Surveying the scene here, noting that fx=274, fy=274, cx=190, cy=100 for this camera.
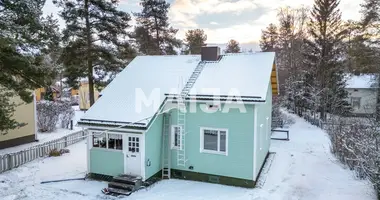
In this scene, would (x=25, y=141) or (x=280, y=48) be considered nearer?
(x=25, y=141)

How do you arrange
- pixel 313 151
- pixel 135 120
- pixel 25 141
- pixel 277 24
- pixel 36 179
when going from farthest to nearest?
pixel 277 24, pixel 25 141, pixel 313 151, pixel 36 179, pixel 135 120

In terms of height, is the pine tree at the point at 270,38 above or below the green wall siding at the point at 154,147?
above

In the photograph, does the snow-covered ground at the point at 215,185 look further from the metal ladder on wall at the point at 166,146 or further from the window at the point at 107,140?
the window at the point at 107,140

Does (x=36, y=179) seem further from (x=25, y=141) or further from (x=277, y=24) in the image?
(x=277, y=24)

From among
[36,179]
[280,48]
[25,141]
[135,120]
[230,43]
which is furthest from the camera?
[230,43]

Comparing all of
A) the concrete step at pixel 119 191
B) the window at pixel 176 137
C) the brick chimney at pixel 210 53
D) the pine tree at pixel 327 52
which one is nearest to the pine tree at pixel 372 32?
the pine tree at pixel 327 52

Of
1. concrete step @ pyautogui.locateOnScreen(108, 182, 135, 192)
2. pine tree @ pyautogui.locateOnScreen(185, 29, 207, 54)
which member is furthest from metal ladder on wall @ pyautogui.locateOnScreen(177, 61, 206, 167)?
pine tree @ pyautogui.locateOnScreen(185, 29, 207, 54)

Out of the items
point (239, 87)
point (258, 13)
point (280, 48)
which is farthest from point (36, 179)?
point (280, 48)
